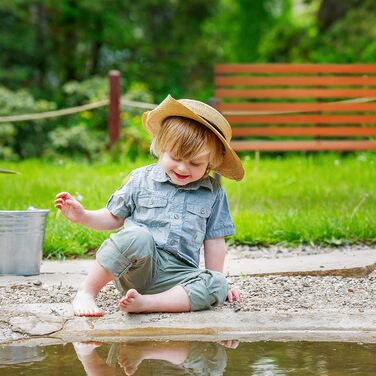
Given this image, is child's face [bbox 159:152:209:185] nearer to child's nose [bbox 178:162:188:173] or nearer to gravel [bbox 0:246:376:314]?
child's nose [bbox 178:162:188:173]

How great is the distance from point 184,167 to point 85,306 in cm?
68

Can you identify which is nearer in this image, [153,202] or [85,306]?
[85,306]

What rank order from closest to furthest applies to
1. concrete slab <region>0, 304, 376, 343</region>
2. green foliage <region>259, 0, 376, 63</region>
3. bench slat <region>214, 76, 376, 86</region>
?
concrete slab <region>0, 304, 376, 343</region>
bench slat <region>214, 76, 376, 86</region>
green foliage <region>259, 0, 376, 63</region>

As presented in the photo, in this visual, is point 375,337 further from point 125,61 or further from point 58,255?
point 125,61

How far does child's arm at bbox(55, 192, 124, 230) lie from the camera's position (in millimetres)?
3816

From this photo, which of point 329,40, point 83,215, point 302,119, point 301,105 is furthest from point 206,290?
point 329,40

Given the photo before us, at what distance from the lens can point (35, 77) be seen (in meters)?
14.0

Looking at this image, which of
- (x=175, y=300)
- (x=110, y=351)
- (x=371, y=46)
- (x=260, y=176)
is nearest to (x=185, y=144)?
(x=175, y=300)

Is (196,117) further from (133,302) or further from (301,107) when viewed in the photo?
(301,107)

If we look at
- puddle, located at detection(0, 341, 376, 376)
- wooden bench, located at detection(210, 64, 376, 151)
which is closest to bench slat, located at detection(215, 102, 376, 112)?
wooden bench, located at detection(210, 64, 376, 151)

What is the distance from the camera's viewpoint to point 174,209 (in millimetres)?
3975

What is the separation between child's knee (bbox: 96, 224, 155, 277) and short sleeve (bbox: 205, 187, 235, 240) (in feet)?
1.12

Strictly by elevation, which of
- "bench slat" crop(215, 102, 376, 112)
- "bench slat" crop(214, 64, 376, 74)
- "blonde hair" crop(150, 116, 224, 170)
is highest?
"bench slat" crop(214, 64, 376, 74)

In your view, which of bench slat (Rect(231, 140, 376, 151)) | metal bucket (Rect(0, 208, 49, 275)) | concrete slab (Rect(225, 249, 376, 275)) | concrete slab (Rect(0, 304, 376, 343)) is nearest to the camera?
concrete slab (Rect(0, 304, 376, 343))
